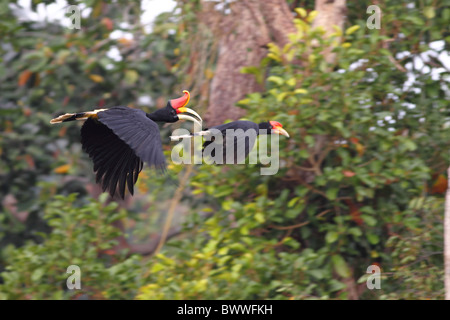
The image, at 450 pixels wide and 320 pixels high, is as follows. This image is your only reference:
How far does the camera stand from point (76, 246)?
4.92m

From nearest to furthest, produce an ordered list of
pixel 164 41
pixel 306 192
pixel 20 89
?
pixel 306 192, pixel 164 41, pixel 20 89

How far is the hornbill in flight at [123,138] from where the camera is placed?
2555mm

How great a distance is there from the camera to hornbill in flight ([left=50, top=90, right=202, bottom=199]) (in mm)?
2555

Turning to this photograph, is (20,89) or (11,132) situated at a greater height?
(20,89)

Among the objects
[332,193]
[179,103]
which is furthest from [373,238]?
[179,103]

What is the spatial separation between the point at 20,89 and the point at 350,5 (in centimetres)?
294

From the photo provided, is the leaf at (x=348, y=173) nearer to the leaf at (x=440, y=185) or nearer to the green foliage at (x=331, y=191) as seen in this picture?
the green foliage at (x=331, y=191)

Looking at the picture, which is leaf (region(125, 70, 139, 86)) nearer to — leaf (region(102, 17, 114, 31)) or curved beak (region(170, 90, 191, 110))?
leaf (region(102, 17, 114, 31))

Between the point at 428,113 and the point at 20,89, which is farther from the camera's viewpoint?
the point at 20,89

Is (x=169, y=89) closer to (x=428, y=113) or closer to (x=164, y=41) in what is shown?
(x=164, y=41)

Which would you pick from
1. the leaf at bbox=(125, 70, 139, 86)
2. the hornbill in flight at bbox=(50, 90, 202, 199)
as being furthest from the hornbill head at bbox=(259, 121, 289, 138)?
the leaf at bbox=(125, 70, 139, 86)
